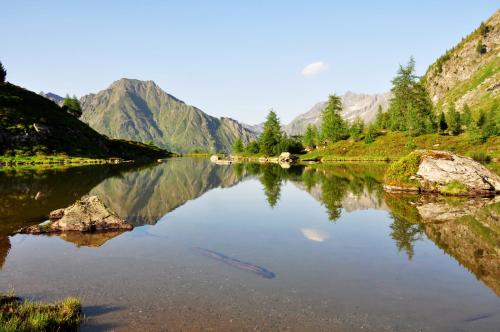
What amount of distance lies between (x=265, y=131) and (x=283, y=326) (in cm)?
14774

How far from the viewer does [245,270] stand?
17469 millimetres

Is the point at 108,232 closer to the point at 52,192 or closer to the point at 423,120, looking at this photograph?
the point at 52,192

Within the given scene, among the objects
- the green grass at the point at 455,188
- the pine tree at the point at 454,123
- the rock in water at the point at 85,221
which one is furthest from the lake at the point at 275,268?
the pine tree at the point at 454,123

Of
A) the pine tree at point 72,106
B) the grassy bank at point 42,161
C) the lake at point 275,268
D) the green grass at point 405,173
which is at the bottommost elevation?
the lake at point 275,268

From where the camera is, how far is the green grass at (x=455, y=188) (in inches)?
1683

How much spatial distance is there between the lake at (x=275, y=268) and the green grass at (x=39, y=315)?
550mm

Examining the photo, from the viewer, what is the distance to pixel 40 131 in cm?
13000

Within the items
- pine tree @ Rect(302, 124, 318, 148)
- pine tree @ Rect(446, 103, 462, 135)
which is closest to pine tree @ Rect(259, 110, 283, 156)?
pine tree @ Rect(302, 124, 318, 148)

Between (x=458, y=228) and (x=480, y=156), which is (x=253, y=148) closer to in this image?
(x=480, y=156)

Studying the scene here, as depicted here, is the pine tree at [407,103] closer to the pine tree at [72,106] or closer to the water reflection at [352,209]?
the water reflection at [352,209]

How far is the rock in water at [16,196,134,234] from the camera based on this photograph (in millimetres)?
25656

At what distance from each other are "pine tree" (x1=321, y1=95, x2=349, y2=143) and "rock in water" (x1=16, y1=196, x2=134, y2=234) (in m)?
138

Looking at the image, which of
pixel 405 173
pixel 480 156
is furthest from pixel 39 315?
pixel 480 156

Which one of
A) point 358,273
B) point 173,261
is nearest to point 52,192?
point 173,261
